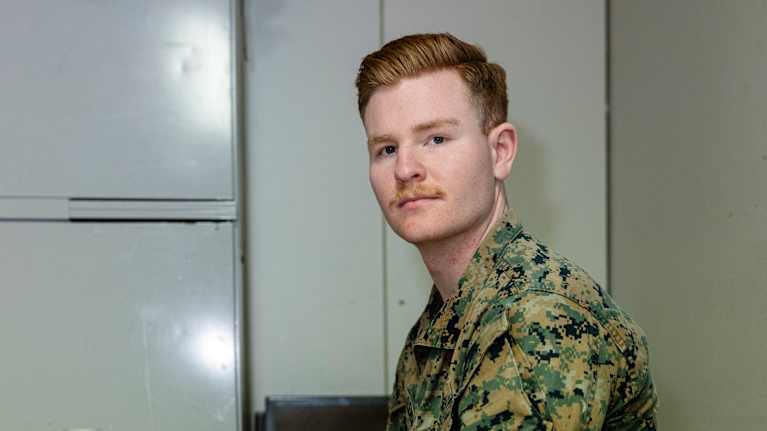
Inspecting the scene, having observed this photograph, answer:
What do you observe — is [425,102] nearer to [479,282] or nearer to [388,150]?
[388,150]

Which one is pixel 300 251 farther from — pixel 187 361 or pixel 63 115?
pixel 63 115

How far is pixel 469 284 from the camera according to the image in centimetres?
114

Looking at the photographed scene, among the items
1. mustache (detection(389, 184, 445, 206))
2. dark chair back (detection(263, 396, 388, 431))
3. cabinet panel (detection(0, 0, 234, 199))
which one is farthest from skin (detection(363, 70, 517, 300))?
dark chair back (detection(263, 396, 388, 431))

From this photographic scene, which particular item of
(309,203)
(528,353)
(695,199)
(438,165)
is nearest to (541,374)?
(528,353)

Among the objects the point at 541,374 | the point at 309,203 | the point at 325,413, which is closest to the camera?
the point at 541,374

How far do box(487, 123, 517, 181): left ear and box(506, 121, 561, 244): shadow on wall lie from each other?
810 mm

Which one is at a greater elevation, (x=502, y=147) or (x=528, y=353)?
(x=502, y=147)

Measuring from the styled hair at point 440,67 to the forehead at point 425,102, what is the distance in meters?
0.01

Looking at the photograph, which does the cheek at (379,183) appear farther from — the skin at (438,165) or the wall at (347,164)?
the wall at (347,164)

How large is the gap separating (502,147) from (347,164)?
0.81 metres

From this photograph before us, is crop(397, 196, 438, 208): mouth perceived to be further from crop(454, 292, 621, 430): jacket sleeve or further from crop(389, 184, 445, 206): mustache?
crop(454, 292, 621, 430): jacket sleeve

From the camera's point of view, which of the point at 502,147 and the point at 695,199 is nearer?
the point at 502,147

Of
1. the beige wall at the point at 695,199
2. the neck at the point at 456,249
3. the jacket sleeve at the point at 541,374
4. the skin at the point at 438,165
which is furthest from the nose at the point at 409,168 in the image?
the beige wall at the point at 695,199

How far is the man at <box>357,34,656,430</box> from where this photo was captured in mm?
910
